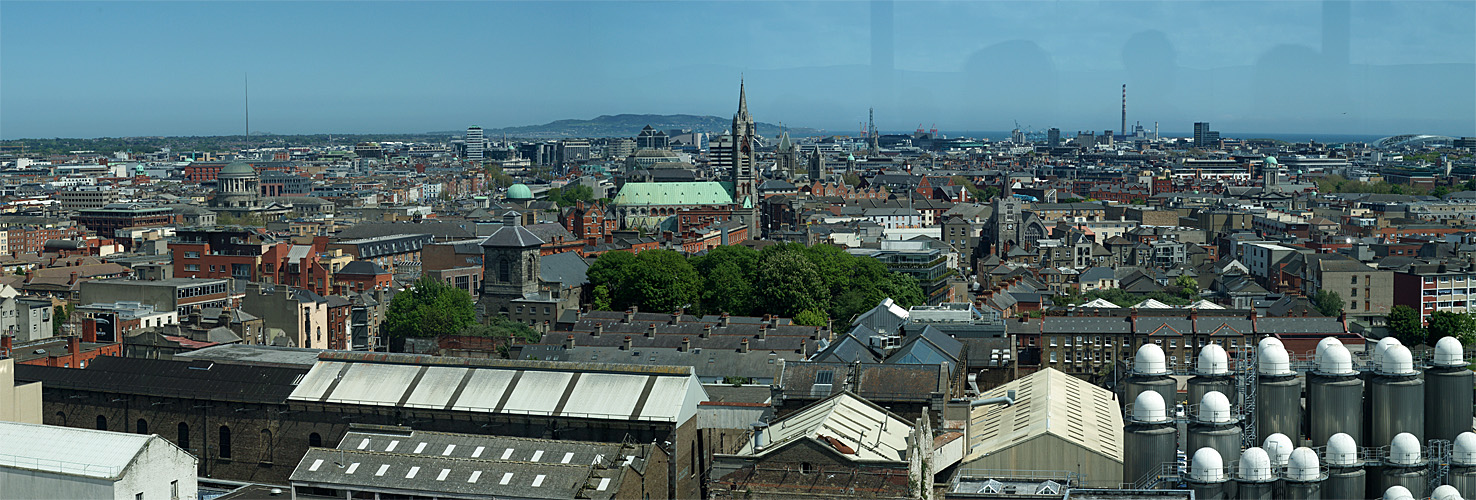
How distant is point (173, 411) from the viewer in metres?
27.9

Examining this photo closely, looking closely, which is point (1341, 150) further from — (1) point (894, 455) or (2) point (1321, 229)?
(1) point (894, 455)

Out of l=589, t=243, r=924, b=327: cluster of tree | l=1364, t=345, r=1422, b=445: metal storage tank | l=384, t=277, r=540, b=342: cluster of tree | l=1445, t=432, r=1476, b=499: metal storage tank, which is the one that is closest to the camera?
l=1445, t=432, r=1476, b=499: metal storage tank

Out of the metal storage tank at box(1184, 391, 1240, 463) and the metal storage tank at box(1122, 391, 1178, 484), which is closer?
the metal storage tank at box(1184, 391, 1240, 463)

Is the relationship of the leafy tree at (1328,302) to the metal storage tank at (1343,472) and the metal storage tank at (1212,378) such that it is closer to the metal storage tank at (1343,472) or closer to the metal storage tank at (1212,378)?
the metal storage tank at (1212,378)

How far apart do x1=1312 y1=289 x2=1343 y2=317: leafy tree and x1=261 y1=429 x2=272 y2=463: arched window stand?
122 ft

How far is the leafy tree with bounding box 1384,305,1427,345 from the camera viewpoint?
149ft

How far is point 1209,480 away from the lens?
21281mm

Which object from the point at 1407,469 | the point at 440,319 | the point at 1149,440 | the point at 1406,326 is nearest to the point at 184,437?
the point at 440,319

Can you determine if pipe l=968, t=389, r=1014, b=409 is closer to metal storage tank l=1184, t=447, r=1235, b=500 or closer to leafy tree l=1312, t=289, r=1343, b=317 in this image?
metal storage tank l=1184, t=447, r=1235, b=500

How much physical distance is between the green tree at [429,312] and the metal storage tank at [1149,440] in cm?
2371

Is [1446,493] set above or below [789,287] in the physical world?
below

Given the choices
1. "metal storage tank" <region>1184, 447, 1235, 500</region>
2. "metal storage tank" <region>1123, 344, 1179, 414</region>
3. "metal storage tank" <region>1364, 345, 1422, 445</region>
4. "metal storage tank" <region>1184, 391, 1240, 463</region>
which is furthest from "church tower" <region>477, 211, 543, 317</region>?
"metal storage tank" <region>1184, 447, 1235, 500</region>

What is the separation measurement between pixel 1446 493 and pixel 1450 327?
89.0ft

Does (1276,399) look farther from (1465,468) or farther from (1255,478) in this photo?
(1255,478)
